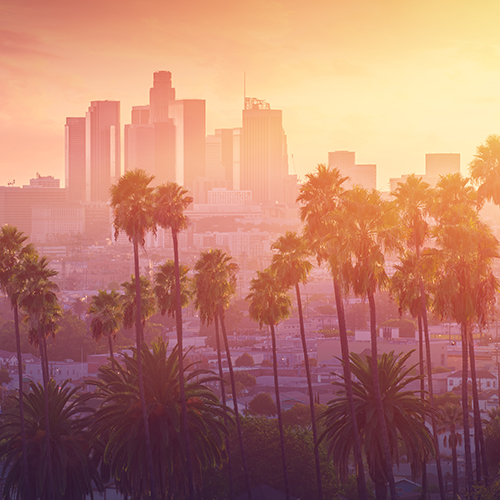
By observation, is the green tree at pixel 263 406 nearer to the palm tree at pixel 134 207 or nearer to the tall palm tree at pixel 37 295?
the tall palm tree at pixel 37 295

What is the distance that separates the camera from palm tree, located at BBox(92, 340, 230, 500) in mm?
37000

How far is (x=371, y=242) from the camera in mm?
33125

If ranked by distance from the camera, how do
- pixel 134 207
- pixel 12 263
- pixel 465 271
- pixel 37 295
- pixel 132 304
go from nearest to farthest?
pixel 465 271 → pixel 134 207 → pixel 37 295 → pixel 12 263 → pixel 132 304

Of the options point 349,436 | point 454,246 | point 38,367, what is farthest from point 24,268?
point 38,367

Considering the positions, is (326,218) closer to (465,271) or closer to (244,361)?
(465,271)

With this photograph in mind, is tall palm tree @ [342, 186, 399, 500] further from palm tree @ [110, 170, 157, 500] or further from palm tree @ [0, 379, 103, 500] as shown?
palm tree @ [0, 379, 103, 500]

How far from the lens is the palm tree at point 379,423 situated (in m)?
33.8

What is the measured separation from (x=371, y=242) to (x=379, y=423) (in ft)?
25.7

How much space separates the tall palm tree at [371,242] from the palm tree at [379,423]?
28.2 inches

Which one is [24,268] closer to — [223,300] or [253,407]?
[223,300]

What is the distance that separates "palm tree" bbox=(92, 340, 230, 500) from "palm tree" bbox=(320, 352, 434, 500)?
21.3 ft

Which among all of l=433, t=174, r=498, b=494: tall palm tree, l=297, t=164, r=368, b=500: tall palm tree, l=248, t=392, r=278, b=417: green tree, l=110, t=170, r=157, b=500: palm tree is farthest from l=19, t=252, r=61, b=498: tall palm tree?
l=248, t=392, r=278, b=417: green tree

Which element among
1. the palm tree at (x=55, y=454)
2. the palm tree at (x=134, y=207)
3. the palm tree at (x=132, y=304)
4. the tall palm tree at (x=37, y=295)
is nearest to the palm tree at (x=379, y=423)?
the palm tree at (x=134, y=207)

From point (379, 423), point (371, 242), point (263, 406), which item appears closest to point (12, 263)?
point (371, 242)
